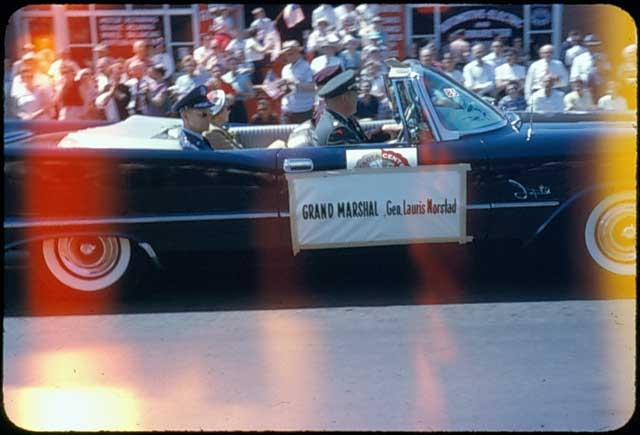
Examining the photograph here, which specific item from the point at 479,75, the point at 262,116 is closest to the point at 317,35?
the point at 479,75

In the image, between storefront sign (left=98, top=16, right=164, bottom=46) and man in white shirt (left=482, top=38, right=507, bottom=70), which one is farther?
storefront sign (left=98, top=16, right=164, bottom=46)

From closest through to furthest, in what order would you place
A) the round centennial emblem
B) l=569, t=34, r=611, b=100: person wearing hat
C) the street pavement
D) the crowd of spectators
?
the street pavement < the round centennial emblem < the crowd of spectators < l=569, t=34, r=611, b=100: person wearing hat

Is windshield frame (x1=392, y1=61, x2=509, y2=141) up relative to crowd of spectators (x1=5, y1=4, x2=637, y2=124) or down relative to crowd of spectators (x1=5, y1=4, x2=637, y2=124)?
up

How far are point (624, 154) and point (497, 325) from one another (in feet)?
4.68

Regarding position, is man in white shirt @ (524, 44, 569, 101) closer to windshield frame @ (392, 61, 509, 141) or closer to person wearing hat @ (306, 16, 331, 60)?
person wearing hat @ (306, 16, 331, 60)

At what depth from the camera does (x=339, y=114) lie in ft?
19.1

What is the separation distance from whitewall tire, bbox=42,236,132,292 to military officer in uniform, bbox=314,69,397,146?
1.45 m

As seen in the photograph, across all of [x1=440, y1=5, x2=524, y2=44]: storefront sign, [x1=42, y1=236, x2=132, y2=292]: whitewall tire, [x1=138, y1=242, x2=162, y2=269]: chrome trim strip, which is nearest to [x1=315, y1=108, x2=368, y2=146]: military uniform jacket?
[x1=138, y1=242, x2=162, y2=269]: chrome trim strip

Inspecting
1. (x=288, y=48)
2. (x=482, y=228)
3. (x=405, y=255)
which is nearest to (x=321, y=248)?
(x=405, y=255)

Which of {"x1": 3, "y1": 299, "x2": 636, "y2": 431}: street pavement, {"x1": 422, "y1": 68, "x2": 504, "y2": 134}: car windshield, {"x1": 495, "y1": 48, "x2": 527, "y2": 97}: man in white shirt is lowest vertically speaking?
{"x1": 3, "y1": 299, "x2": 636, "y2": 431}: street pavement

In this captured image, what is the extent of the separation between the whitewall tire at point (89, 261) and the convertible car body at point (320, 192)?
0.20 m

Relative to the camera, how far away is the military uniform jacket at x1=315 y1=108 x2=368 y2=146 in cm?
568

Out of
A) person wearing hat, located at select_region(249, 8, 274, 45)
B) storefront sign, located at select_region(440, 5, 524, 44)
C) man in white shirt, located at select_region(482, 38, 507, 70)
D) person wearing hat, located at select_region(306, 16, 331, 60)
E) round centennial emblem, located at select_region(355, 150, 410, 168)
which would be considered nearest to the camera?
round centennial emblem, located at select_region(355, 150, 410, 168)

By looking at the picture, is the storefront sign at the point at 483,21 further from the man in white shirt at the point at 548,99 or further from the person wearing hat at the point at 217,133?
the person wearing hat at the point at 217,133
